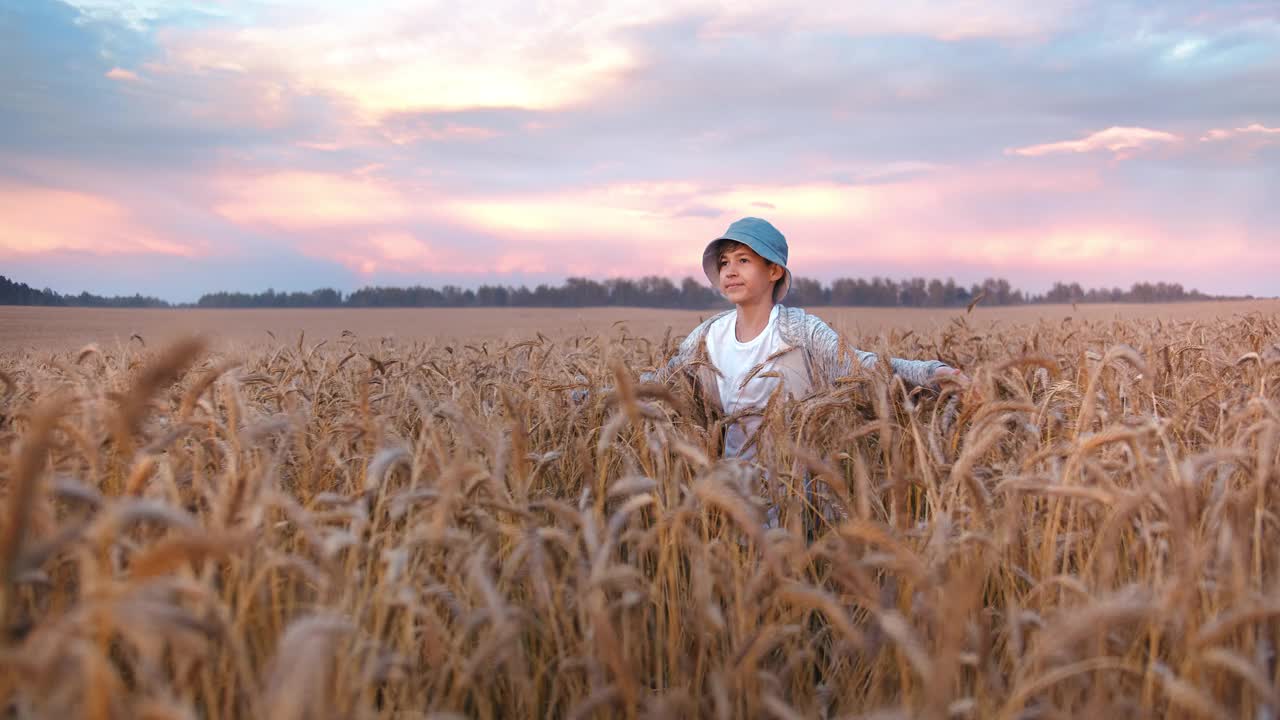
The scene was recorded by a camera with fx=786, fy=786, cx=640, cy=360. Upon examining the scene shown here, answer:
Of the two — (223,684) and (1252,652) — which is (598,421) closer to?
(223,684)

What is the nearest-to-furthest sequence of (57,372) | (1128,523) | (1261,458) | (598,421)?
(1261,458), (1128,523), (598,421), (57,372)

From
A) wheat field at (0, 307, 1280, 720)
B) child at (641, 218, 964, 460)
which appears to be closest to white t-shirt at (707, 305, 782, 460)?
child at (641, 218, 964, 460)

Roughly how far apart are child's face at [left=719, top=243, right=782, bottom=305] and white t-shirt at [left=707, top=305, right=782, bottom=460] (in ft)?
0.48

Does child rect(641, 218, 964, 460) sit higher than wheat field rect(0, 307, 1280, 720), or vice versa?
child rect(641, 218, 964, 460)

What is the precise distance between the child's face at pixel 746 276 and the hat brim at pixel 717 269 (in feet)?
0.18

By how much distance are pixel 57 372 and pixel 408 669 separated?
4.33m

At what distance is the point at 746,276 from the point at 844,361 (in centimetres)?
84

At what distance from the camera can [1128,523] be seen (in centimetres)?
245

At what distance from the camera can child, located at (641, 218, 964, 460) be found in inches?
169

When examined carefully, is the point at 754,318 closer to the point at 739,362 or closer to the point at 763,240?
the point at 739,362

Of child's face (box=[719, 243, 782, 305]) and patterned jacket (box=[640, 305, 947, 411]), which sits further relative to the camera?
child's face (box=[719, 243, 782, 305])

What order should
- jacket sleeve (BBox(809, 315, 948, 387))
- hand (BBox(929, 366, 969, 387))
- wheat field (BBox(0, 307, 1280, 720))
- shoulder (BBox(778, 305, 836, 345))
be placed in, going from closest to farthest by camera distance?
wheat field (BBox(0, 307, 1280, 720)), hand (BBox(929, 366, 969, 387)), jacket sleeve (BBox(809, 315, 948, 387)), shoulder (BBox(778, 305, 836, 345))

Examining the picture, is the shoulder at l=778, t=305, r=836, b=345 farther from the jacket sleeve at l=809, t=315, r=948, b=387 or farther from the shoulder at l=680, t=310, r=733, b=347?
the shoulder at l=680, t=310, r=733, b=347

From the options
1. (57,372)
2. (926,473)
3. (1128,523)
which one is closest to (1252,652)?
(1128,523)
